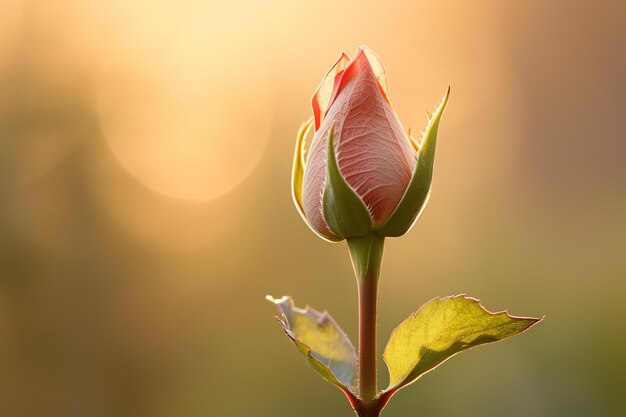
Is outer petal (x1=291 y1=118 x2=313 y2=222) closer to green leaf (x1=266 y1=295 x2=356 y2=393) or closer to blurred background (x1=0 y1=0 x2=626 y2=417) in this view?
green leaf (x1=266 y1=295 x2=356 y2=393)

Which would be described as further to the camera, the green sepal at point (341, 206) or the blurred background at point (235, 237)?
the blurred background at point (235, 237)

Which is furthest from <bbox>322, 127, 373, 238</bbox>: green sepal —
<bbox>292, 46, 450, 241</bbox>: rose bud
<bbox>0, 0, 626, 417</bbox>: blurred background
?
<bbox>0, 0, 626, 417</bbox>: blurred background

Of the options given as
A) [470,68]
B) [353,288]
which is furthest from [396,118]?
[470,68]

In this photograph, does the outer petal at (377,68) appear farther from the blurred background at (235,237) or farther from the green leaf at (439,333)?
the blurred background at (235,237)

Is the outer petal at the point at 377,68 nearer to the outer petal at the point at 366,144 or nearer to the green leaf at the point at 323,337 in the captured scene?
the outer petal at the point at 366,144

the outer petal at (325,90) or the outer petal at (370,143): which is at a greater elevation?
the outer petal at (325,90)

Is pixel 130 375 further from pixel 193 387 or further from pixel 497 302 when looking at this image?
pixel 497 302

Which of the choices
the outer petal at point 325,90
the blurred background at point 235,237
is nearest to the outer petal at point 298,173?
the outer petal at point 325,90
